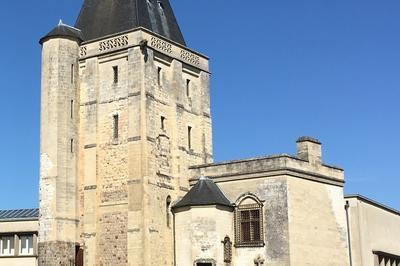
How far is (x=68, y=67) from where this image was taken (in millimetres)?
40719

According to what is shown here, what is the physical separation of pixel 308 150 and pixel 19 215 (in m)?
18.4

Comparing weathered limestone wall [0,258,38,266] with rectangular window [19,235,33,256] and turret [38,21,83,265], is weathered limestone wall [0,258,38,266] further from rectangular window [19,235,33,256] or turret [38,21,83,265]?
turret [38,21,83,265]

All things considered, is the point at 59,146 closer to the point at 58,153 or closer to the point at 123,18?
the point at 58,153

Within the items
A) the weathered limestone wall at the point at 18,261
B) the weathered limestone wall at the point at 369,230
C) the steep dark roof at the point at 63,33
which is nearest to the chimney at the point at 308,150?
the weathered limestone wall at the point at 369,230

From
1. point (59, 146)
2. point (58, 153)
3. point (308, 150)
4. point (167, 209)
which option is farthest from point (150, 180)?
point (308, 150)

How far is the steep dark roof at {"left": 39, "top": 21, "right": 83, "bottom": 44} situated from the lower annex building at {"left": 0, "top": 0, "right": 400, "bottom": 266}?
0.08m

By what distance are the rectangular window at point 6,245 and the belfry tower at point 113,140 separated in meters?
6.50

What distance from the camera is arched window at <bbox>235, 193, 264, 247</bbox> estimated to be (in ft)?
125

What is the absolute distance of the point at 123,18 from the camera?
4200cm

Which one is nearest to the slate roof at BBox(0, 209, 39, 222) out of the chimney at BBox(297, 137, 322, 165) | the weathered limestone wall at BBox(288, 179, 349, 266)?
the weathered limestone wall at BBox(288, 179, 349, 266)

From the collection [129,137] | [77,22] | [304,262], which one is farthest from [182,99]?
[304,262]

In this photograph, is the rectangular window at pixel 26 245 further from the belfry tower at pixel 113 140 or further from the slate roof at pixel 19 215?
the belfry tower at pixel 113 140

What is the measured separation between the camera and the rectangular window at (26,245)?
143ft

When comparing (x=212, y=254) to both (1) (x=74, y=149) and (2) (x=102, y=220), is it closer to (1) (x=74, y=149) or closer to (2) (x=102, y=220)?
(2) (x=102, y=220)
